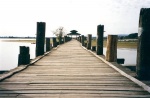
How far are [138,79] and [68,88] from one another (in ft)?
5.51

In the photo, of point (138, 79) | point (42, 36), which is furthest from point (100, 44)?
point (138, 79)

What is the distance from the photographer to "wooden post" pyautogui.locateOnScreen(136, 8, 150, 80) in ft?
16.6

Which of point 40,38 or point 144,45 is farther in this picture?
point 40,38

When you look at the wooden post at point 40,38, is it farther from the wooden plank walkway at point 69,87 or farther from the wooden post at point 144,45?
the wooden post at point 144,45

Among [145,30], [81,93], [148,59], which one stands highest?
[145,30]

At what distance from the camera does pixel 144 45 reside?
16.9 feet

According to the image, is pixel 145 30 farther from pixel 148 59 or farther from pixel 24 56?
pixel 24 56

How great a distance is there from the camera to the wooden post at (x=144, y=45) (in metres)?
5.05

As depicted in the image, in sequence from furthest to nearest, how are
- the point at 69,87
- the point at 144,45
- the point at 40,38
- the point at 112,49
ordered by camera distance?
the point at 40,38 < the point at 112,49 < the point at 144,45 < the point at 69,87

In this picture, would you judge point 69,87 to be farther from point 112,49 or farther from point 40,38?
point 40,38

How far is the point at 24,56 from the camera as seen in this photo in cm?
770

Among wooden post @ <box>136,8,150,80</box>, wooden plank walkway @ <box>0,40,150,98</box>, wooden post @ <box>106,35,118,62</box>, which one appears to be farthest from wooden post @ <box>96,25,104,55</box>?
wooden post @ <box>136,8,150,80</box>

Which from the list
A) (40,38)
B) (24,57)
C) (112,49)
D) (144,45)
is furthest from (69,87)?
(40,38)

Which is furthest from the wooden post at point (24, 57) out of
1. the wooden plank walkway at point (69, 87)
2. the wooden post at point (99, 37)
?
the wooden post at point (99, 37)
